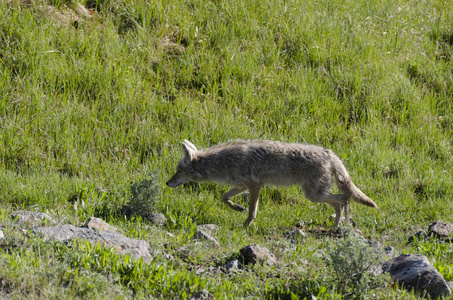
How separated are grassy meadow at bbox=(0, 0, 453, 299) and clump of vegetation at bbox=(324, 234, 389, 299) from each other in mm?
93

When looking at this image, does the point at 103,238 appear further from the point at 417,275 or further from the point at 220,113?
the point at 220,113

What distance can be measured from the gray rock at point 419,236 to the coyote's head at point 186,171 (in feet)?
10.4

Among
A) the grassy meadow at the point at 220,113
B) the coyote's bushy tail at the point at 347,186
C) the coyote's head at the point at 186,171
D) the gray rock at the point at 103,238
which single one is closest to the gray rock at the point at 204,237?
the grassy meadow at the point at 220,113

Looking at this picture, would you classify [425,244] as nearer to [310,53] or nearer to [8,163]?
[310,53]

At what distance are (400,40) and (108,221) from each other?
809cm

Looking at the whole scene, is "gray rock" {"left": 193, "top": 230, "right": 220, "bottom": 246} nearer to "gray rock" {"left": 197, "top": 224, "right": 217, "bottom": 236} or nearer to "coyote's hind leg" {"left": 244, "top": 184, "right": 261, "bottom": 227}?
"gray rock" {"left": 197, "top": 224, "right": 217, "bottom": 236}

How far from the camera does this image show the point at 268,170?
297 inches

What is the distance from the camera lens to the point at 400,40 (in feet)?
38.2

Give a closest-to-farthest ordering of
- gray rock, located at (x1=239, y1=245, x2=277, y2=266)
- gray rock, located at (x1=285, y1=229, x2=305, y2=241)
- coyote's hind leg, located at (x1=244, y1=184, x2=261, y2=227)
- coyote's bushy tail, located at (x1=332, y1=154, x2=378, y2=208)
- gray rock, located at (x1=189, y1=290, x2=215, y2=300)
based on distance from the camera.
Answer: gray rock, located at (x1=189, y1=290, x2=215, y2=300) < gray rock, located at (x1=239, y1=245, x2=277, y2=266) < gray rock, located at (x1=285, y1=229, x2=305, y2=241) < coyote's bushy tail, located at (x1=332, y1=154, x2=378, y2=208) < coyote's hind leg, located at (x1=244, y1=184, x2=261, y2=227)

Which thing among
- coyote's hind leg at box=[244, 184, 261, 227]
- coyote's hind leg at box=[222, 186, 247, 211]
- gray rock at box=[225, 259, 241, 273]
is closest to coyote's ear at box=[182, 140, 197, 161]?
coyote's hind leg at box=[222, 186, 247, 211]

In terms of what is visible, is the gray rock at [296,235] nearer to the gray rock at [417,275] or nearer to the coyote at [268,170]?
the coyote at [268,170]

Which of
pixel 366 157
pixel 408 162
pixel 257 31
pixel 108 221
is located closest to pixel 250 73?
pixel 257 31

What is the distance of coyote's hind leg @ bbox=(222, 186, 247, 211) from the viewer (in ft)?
25.7

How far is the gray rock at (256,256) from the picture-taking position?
5.36 m
